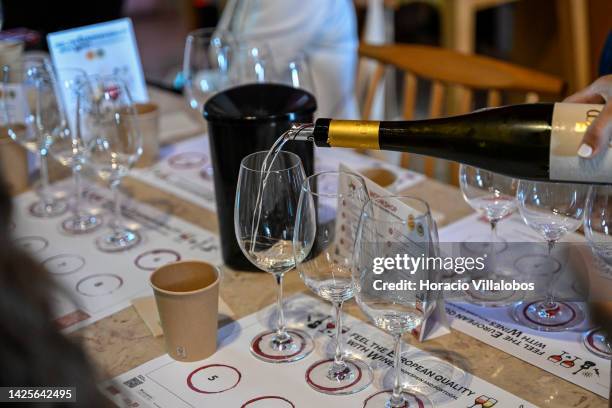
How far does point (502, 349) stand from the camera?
39.8 inches

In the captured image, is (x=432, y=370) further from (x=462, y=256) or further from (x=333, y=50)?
(x=333, y=50)

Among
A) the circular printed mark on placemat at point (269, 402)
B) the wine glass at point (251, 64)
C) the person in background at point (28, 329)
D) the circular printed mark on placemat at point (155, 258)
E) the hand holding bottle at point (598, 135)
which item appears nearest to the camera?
the person in background at point (28, 329)

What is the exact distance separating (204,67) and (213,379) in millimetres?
952

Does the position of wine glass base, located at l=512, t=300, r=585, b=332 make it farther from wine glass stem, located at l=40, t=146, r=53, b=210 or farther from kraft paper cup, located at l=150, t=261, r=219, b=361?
wine glass stem, located at l=40, t=146, r=53, b=210

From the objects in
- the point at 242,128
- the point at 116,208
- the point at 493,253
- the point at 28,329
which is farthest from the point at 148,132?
the point at 28,329

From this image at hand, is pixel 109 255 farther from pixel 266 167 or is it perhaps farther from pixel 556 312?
pixel 556 312

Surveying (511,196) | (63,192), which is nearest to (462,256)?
(511,196)

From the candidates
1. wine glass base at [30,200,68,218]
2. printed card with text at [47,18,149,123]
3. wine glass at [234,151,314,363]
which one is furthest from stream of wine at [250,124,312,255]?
printed card with text at [47,18,149,123]

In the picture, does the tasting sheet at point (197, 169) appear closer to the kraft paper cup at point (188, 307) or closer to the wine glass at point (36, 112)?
the wine glass at point (36, 112)

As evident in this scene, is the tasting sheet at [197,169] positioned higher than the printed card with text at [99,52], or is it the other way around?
the printed card with text at [99,52]

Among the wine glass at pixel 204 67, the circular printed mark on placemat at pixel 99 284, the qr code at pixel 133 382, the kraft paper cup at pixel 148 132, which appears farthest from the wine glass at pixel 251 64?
the qr code at pixel 133 382

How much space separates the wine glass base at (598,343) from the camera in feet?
3.25

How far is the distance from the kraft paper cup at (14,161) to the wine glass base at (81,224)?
0.59ft

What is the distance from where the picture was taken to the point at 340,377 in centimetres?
97
